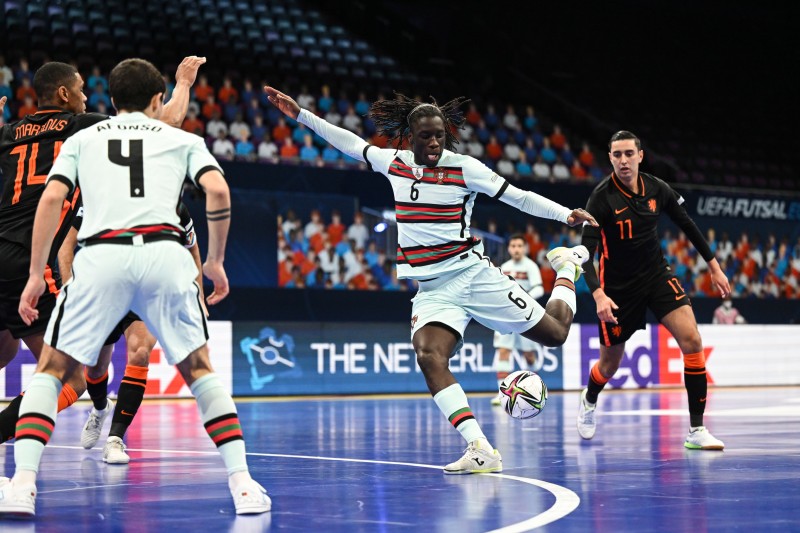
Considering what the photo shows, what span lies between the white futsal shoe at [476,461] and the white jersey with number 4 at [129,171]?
8.36 feet

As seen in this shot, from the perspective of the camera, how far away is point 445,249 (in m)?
7.39

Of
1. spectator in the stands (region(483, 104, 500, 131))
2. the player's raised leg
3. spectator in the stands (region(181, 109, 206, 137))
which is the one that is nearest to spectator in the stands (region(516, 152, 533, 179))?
spectator in the stands (region(483, 104, 500, 131))

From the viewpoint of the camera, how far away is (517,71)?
100 feet

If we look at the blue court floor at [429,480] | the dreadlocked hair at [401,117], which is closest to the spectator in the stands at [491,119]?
the blue court floor at [429,480]

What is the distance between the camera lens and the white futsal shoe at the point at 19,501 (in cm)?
507

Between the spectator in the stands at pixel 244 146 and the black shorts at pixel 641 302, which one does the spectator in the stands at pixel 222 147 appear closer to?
the spectator in the stands at pixel 244 146

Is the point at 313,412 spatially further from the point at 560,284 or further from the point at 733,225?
the point at 733,225

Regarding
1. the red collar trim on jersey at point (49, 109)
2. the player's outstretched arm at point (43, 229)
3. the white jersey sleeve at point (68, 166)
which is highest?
the red collar trim on jersey at point (49, 109)

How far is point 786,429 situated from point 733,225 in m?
15.0

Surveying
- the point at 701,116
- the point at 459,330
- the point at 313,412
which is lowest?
the point at 313,412

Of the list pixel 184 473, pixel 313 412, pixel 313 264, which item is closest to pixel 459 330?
pixel 184 473

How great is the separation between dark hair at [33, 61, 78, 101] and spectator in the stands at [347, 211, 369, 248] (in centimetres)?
1347

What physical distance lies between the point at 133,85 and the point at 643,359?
52.3ft

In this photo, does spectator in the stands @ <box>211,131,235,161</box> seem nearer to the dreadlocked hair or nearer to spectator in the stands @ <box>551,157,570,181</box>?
spectator in the stands @ <box>551,157,570,181</box>
